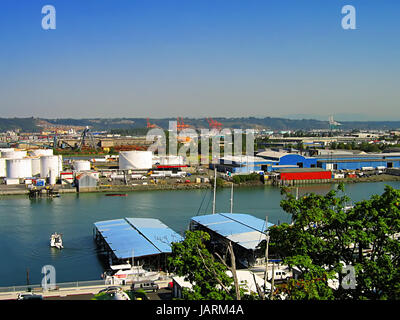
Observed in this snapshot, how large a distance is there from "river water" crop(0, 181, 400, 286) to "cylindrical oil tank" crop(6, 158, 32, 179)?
165 cm

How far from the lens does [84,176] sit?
7391 mm

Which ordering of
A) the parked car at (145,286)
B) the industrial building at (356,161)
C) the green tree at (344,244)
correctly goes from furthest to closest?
the industrial building at (356,161)
the parked car at (145,286)
the green tree at (344,244)

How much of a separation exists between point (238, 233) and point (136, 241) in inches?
33.0

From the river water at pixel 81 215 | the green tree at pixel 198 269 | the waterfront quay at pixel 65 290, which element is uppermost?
the green tree at pixel 198 269

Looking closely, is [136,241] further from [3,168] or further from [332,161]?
[332,161]

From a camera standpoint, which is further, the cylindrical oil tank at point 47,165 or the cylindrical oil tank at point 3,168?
the cylindrical oil tank at point 3,168

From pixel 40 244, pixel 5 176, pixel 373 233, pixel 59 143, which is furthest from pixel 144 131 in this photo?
pixel 373 233

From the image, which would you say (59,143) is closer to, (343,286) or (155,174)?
(155,174)

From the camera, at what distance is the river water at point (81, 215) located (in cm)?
336

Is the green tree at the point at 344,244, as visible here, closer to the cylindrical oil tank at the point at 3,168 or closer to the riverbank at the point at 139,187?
the riverbank at the point at 139,187

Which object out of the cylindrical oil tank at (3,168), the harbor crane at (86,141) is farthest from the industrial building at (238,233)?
the harbor crane at (86,141)

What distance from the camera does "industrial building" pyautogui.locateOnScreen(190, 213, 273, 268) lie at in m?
3.32

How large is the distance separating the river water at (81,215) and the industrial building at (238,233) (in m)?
0.37
